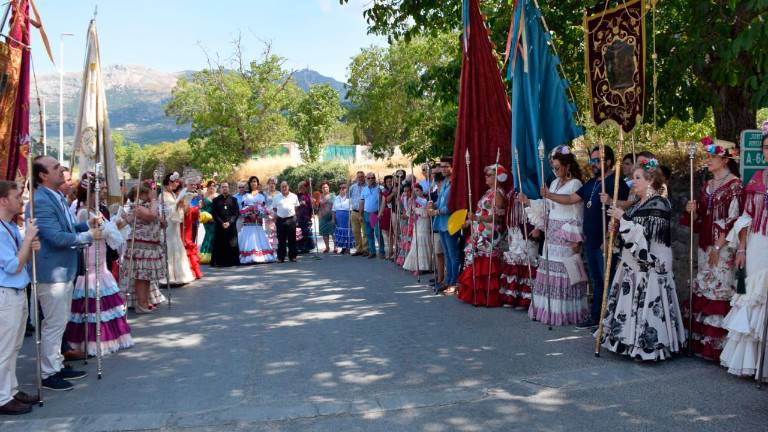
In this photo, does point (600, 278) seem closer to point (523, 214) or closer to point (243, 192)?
point (523, 214)

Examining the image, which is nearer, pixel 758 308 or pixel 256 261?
pixel 758 308

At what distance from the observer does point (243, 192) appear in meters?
16.1

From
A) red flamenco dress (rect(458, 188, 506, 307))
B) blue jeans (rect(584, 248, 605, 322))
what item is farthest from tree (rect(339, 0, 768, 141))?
red flamenco dress (rect(458, 188, 506, 307))

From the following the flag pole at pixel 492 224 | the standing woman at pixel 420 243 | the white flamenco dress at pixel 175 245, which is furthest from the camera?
the standing woman at pixel 420 243

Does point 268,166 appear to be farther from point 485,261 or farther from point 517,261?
point 517,261

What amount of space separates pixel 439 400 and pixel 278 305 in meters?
4.82

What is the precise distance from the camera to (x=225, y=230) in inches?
573

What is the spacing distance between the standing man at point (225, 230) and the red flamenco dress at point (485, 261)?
21.4 ft

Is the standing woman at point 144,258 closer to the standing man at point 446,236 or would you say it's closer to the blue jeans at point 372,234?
the standing man at point 446,236

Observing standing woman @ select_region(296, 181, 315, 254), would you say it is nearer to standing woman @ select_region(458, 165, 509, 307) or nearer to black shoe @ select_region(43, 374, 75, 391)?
standing woman @ select_region(458, 165, 509, 307)

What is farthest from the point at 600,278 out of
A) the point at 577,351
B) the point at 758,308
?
the point at 758,308

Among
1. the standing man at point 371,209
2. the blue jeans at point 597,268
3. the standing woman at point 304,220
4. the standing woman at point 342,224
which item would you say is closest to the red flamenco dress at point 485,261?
the blue jeans at point 597,268

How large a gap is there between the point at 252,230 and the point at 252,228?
0.04 metres

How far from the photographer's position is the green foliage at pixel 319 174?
1378 inches
